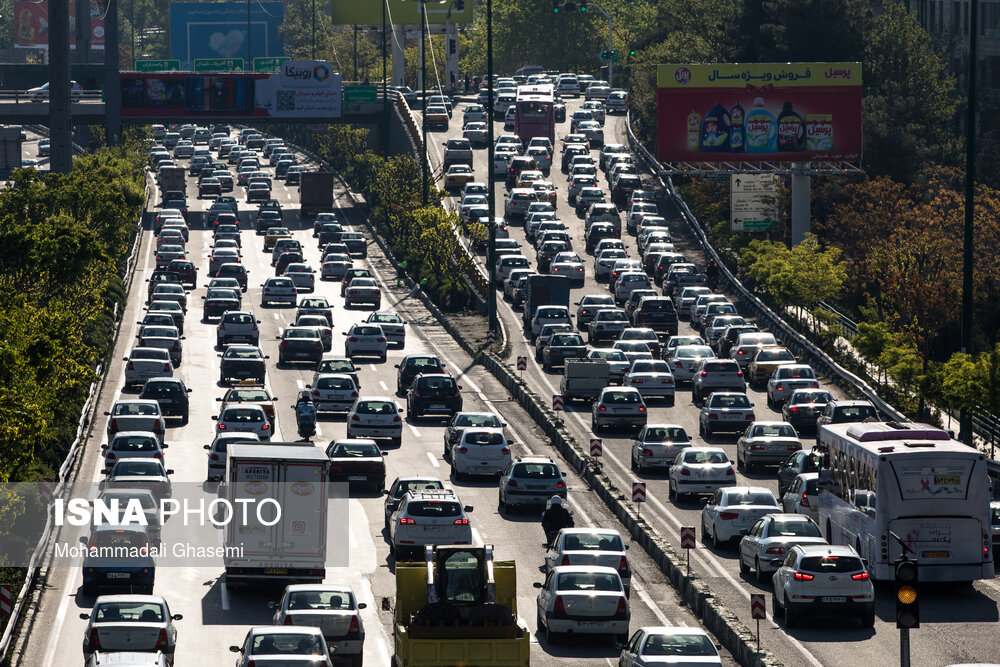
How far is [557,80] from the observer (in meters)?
152

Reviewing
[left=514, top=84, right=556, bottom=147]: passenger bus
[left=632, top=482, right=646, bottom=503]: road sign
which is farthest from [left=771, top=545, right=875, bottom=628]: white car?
[left=514, top=84, right=556, bottom=147]: passenger bus

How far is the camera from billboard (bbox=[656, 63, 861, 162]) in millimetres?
80875

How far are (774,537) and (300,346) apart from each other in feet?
105

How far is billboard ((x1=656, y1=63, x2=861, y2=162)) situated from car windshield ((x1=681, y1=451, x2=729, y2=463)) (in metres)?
38.7

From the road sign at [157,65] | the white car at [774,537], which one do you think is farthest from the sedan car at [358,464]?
Result: the road sign at [157,65]

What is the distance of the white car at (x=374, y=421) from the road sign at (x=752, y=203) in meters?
35.0

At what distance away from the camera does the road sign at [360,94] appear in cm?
12050

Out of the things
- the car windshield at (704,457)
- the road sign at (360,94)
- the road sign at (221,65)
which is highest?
the road sign at (221,65)

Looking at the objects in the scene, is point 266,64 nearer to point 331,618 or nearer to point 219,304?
point 219,304

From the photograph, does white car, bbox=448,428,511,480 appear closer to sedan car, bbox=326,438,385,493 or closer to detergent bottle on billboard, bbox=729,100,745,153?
sedan car, bbox=326,438,385,493

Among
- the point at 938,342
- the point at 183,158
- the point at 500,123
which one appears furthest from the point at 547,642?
the point at 183,158

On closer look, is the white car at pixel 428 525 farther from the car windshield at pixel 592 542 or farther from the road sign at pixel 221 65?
the road sign at pixel 221 65

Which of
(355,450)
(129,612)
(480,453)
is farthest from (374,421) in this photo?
(129,612)

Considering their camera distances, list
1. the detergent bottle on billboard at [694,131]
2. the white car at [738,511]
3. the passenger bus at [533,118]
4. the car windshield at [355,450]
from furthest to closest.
Answer: the passenger bus at [533,118], the detergent bottle on billboard at [694,131], the car windshield at [355,450], the white car at [738,511]
